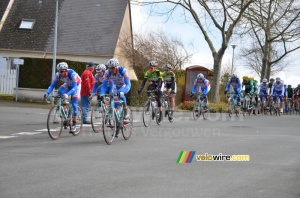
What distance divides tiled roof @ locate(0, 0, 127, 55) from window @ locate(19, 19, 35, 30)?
11.4 inches

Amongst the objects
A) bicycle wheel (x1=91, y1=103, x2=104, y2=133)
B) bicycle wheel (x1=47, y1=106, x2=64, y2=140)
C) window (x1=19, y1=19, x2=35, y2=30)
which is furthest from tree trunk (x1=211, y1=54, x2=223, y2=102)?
bicycle wheel (x1=47, y1=106, x2=64, y2=140)

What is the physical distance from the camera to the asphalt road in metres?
6.99

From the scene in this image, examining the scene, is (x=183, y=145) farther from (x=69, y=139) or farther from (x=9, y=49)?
(x=9, y=49)

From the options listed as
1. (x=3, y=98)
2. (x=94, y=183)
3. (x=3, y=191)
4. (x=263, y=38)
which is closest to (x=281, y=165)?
(x=94, y=183)

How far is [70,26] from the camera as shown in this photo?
45906 millimetres

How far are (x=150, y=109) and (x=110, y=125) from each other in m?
5.71

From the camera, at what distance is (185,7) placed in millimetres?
35750

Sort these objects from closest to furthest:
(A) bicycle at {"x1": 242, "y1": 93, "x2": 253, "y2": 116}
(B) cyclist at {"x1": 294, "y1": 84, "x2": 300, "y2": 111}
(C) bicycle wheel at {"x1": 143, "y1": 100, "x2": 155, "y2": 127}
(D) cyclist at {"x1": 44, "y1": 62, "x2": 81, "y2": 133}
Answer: (D) cyclist at {"x1": 44, "y1": 62, "x2": 81, "y2": 133} < (C) bicycle wheel at {"x1": 143, "y1": 100, "x2": 155, "y2": 127} < (A) bicycle at {"x1": 242, "y1": 93, "x2": 253, "y2": 116} < (B) cyclist at {"x1": 294, "y1": 84, "x2": 300, "y2": 111}

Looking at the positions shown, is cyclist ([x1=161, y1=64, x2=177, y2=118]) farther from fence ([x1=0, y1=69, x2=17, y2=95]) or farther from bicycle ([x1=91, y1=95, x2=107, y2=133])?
fence ([x1=0, y1=69, x2=17, y2=95])

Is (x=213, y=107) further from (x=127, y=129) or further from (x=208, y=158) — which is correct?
(x=208, y=158)

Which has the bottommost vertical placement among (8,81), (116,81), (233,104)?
(233,104)

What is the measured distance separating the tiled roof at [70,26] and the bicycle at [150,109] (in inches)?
1036

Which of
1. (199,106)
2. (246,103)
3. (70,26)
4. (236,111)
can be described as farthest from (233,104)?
(70,26)

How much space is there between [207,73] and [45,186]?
29.7 meters
